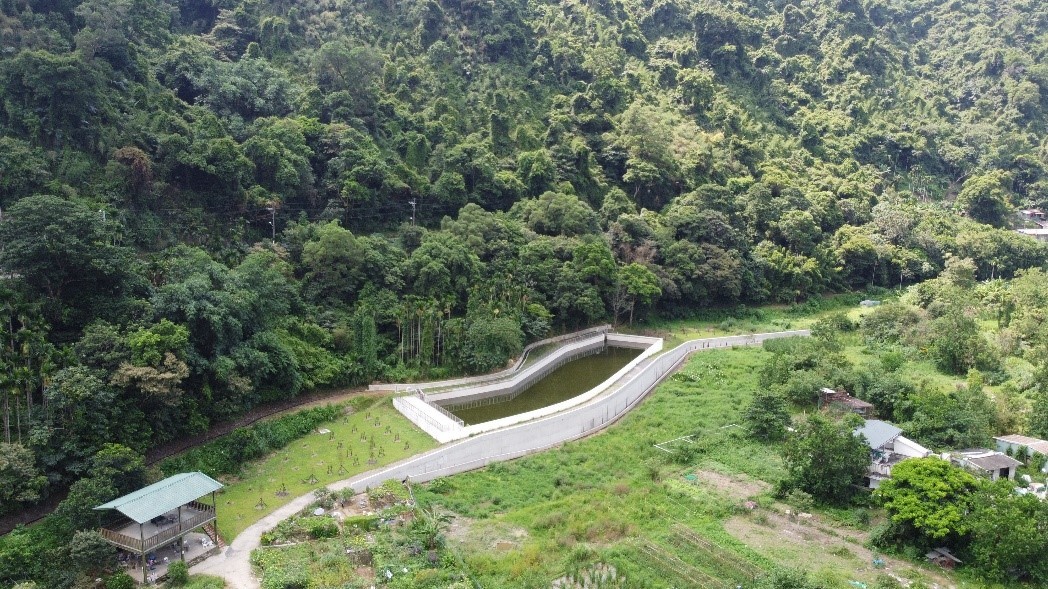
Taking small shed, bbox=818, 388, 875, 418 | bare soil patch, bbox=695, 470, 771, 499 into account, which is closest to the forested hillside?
bare soil patch, bbox=695, 470, 771, 499

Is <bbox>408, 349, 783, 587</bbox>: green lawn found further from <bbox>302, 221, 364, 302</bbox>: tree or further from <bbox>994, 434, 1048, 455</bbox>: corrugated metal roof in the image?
<bbox>302, 221, 364, 302</bbox>: tree

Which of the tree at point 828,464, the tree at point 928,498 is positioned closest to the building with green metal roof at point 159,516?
the tree at point 828,464

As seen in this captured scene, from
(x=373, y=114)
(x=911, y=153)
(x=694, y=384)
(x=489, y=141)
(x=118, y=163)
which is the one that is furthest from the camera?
(x=911, y=153)

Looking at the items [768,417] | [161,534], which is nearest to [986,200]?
[768,417]

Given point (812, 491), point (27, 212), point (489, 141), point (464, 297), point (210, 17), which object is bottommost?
point (812, 491)

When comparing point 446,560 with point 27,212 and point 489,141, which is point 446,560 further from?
point 489,141

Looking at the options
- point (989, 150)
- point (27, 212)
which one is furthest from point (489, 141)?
point (989, 150)

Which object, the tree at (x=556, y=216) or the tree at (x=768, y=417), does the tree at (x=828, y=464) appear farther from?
the tree at (x=556, y=216)
